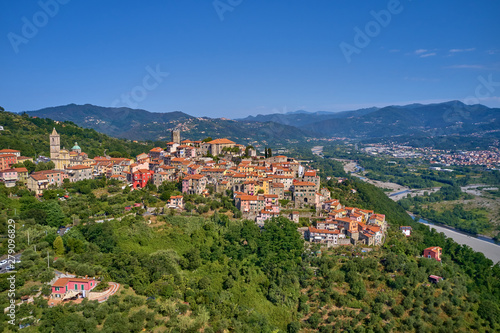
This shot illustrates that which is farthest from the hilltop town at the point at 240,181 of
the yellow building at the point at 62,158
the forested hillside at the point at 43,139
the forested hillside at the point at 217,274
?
the forested hillside at the point at 43,139

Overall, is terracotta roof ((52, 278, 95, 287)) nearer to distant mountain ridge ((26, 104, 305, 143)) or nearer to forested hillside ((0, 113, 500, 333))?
forested hillside ((0, 113, 500, 333))

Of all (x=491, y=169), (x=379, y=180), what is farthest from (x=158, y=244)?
(x=491, y=169)

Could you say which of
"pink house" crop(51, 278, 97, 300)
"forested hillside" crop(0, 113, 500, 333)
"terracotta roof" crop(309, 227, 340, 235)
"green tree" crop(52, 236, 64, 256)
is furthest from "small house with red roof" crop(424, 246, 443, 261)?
"green tree" crop(52, 236, 64, 256)

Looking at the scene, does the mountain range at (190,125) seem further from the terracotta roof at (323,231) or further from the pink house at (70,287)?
the pink house at (70,287)

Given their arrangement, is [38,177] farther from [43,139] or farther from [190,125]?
[190,125]

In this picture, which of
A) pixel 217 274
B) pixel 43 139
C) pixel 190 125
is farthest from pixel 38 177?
pixel 190 125

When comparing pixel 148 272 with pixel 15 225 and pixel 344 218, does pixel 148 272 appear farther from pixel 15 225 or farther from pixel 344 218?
pixel 344 218
